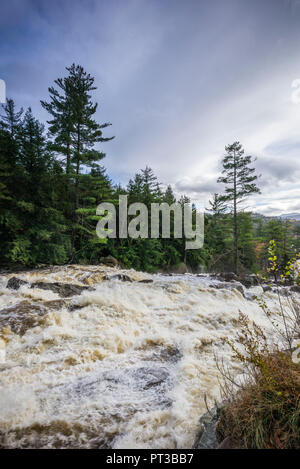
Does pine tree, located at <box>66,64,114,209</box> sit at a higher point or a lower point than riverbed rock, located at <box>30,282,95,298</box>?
higher

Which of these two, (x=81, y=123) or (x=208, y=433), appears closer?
(x=208, y=433)

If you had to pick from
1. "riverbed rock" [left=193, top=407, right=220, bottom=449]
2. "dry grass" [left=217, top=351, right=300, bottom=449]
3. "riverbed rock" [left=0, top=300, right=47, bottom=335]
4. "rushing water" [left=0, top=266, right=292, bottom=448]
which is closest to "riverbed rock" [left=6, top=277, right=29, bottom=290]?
"rushing water" [left=0, top=266, right=292, bottom=448]

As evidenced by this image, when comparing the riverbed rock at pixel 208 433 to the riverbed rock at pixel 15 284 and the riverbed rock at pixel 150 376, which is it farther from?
the riverbed rock at pixel 15 284

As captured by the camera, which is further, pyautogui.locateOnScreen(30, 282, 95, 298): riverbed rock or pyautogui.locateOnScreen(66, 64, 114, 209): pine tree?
pyautogui.locateOnScreen(66, 64, 114, 209): pine tree

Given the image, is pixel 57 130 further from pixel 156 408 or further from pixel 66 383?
pixel 156 408

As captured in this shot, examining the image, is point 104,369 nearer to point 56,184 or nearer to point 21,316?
point 21,316

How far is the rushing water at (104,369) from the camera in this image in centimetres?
215

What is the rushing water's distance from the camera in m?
2.15

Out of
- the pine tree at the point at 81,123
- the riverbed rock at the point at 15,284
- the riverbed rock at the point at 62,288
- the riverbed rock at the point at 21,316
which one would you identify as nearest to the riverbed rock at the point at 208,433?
the riverbed rock at the point at 21,316

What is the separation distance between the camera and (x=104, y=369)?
326 cm

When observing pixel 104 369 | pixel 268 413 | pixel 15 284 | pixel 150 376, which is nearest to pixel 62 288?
pixel 15 284

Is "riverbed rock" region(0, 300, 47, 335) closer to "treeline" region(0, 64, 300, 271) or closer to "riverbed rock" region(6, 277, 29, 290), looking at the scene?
"riverbed rock" region(6, 277, 29, 290)

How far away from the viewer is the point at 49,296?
237 inches
